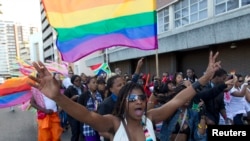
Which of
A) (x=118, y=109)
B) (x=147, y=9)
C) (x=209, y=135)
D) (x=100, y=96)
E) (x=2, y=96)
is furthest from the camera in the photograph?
(x=2, y=96)

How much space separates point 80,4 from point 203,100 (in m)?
2.28

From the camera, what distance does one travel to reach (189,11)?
624 inches

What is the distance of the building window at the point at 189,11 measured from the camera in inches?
580

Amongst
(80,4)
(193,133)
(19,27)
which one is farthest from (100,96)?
(19,27)

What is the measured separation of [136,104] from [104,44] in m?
2.32

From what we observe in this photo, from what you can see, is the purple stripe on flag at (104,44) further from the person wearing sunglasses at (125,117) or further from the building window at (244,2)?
the building window at (244,2)

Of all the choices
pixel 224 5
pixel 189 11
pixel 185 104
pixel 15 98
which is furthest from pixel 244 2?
pixel 185 104

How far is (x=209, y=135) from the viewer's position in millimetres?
3139

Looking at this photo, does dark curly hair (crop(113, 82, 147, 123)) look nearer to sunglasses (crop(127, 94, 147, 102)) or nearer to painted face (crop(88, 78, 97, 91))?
sunglasses (crop(127, 94, 147, 102))

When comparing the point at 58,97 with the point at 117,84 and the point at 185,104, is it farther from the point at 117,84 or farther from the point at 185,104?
the point at 185,104

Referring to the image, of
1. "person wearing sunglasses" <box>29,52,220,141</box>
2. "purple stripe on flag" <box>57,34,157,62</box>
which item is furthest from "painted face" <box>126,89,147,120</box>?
"purple stripe on flag" <box>57,34,157,62</box>

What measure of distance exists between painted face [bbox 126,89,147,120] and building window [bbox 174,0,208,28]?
1255 centimetres

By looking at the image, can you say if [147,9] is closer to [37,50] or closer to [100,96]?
[100,96]

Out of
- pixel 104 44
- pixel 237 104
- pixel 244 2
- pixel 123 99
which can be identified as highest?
pixel 244 2
